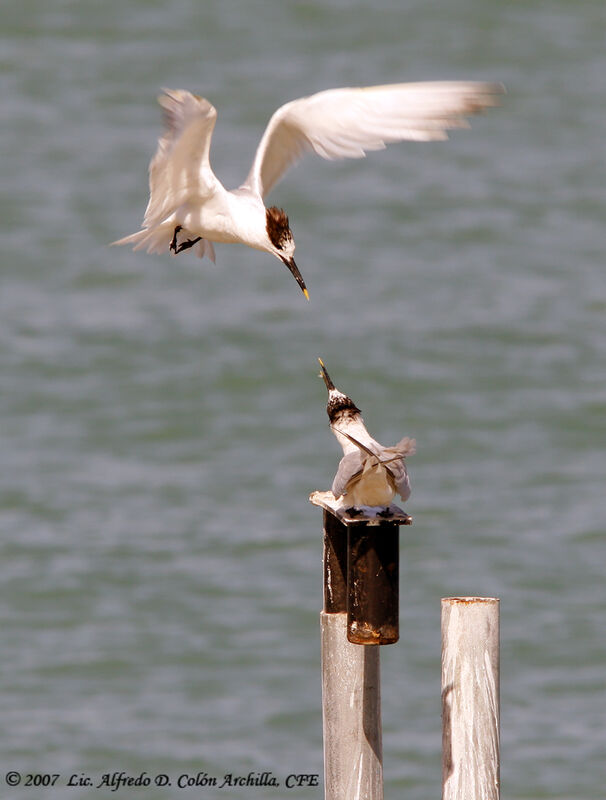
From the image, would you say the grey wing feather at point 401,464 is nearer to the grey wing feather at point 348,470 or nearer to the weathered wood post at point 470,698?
A: the grey wing feather at point 348,470

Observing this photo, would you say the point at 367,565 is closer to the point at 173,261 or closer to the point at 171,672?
the point at 171,672

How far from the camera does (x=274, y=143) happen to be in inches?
239

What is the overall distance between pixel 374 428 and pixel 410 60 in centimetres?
869

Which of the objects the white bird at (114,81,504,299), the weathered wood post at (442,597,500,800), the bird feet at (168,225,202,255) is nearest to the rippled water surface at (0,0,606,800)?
the bird feet at (168,225,202,255)

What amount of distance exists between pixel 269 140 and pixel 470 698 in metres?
2.51

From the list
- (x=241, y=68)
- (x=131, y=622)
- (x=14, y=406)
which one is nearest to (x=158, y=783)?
(x=131, y=622)

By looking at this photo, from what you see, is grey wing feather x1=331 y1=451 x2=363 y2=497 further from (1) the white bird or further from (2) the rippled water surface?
(2) the rippled water surface

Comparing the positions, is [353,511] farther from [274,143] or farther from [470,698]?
[274,143]

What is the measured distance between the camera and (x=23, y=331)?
50.4ft

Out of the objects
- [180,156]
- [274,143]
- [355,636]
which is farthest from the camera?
[274,143]

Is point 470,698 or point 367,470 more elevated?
point 367,470

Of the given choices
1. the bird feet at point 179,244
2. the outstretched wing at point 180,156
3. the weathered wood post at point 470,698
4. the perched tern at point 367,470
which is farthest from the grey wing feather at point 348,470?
the bird feet at point 179,244

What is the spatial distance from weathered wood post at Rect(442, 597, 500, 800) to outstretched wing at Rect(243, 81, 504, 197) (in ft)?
5.03

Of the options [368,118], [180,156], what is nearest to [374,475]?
[368,118]
